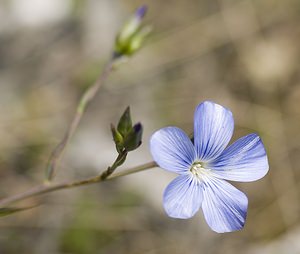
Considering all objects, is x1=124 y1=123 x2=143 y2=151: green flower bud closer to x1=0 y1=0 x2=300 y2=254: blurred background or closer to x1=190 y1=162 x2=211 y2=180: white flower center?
x1=190 y1=162 x2=211 y2=180: white flower center

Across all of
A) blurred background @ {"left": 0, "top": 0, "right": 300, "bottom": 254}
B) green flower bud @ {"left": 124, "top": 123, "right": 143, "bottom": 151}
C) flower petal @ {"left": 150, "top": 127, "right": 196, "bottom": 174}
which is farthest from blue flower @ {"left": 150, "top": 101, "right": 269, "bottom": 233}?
blurred background @ {"left": 0, "top": 0, "right": 300, "bottom": 254}

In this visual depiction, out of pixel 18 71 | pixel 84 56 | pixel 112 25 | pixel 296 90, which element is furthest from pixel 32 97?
pixel 296 90

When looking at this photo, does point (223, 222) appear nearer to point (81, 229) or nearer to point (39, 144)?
point (81, 229)

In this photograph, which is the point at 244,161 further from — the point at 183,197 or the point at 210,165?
the point at 183,197

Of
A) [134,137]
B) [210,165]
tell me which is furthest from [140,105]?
[134,137]

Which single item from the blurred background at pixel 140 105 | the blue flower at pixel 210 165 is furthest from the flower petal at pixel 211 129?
the blurred background at pixel 140 105

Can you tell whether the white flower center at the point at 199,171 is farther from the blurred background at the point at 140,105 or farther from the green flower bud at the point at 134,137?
the blurred background at the point at 140,105
